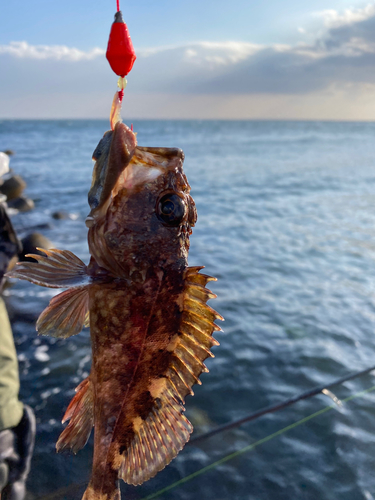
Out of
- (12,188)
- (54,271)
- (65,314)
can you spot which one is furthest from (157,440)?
(12,188)

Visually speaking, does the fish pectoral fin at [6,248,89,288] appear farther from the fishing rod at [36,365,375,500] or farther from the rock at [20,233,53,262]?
the rock at [20,233,53,262]

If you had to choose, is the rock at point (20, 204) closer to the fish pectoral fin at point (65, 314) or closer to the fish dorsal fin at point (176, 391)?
the fish pectoral fin at point (65, 314)

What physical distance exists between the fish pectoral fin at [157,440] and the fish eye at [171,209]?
2.89ft

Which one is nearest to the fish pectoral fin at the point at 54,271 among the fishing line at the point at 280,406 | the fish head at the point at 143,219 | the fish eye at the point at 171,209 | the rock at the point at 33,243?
the fish head at the point at 143,219

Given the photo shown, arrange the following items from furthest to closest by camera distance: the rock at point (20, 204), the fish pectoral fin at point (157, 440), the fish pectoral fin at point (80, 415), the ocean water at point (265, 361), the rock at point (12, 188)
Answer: the rock at point (12, 188)
the rock at point (20, 204)
the ocean water at point (265, 361)
the fish pectoral fin at point (80, 415)
the fish pectoral fin at point (157, 440)

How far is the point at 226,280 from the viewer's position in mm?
10219

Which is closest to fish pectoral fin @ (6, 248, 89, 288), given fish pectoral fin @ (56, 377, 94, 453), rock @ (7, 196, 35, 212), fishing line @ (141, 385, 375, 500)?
fish pectoral fin @ (56, 377, 94, 453)

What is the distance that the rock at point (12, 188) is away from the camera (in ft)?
60.9

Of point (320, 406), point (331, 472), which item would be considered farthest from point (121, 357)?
point (320, 406)

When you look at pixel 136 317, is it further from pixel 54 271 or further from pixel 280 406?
pixel 280 406

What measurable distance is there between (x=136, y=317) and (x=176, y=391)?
49 cm

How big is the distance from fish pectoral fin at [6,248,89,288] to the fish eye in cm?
47

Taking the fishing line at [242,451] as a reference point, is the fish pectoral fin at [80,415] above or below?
above

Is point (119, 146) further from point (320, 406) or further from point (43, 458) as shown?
point (320, 406)
